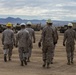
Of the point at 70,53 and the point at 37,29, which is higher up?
the point at 70,53

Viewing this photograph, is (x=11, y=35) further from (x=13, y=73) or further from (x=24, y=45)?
(x=13, y=73)

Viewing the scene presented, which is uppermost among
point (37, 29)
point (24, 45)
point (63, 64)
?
point (24, 45)

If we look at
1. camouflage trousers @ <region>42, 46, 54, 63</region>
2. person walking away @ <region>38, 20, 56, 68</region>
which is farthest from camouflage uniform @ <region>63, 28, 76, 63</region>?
camouflage trousers @ <region>42, 46, 54, 63</region>

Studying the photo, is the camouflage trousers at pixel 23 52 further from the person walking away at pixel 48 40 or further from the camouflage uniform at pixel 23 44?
the person walking away at pixel 48 40

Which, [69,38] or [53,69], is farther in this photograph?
[69,38]

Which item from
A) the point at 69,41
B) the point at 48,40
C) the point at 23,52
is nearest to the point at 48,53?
the point at 48,40

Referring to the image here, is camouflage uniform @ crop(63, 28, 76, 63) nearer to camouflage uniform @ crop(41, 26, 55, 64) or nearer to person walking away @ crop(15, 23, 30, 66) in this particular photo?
camouflage uniform @ crop(41, 26, 55, 64)

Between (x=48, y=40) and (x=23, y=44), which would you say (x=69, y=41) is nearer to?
(x=48, y=40)

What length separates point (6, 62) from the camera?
57.5ft

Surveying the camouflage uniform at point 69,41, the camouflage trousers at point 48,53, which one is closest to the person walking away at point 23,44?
the camouflage trousers at point 48,53

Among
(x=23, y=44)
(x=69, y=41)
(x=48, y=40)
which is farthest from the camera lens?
(x=69, y=41)

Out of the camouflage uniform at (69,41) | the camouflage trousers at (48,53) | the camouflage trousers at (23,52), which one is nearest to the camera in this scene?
the camouflage trousers at (48,53)

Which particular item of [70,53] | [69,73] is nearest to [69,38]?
[70,53]

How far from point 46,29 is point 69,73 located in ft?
8.16
